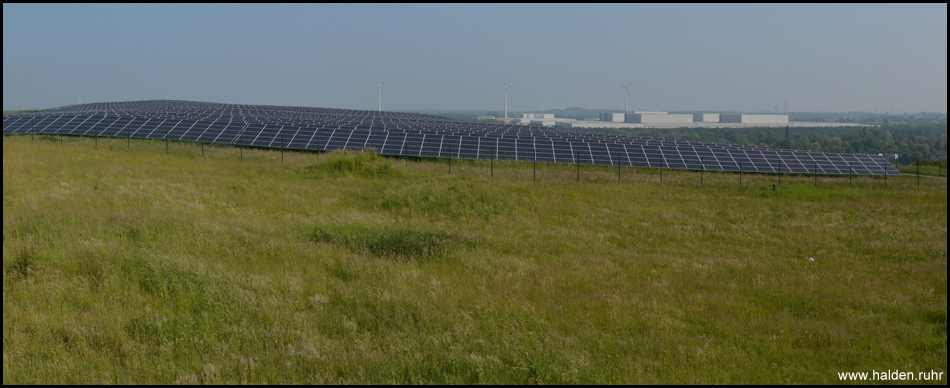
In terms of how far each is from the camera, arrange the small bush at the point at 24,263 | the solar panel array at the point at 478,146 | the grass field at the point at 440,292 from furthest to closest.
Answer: the solar panel array at the point at 478,146, the small bush at the point at 24,263, the grass field at the point at 440,292

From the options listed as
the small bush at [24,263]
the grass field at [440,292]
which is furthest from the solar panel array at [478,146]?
the small bush at [24,263]

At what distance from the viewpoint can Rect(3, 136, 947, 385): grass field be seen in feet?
23.2

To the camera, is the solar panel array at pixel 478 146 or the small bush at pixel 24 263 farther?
the solar panel array at pixel 478 146

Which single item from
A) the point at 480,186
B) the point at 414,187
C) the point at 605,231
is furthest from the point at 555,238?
the point at 414,187

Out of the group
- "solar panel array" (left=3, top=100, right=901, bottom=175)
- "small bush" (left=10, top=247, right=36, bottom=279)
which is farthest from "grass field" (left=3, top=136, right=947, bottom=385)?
"solar panel array" (left=3, top=100, right=901, bottom=175)

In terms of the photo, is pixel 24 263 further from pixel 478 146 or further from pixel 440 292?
pixel 478 146

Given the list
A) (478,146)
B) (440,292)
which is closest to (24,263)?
(440,292)

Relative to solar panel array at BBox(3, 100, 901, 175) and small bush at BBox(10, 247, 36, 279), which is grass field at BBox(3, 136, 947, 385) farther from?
solar panel array at BBox(3, 100, 901, 175)

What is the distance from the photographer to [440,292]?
10062mm

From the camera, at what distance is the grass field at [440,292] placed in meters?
7.07

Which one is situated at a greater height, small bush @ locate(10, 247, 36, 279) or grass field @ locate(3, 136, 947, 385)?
small bush @ locate(10, 247, 36, 279)

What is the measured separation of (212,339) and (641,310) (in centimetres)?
612

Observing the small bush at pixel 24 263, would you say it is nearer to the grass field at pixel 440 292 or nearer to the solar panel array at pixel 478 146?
the grass field at pixel 440 292

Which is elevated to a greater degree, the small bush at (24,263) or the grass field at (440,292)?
the small bush at (24,263)
